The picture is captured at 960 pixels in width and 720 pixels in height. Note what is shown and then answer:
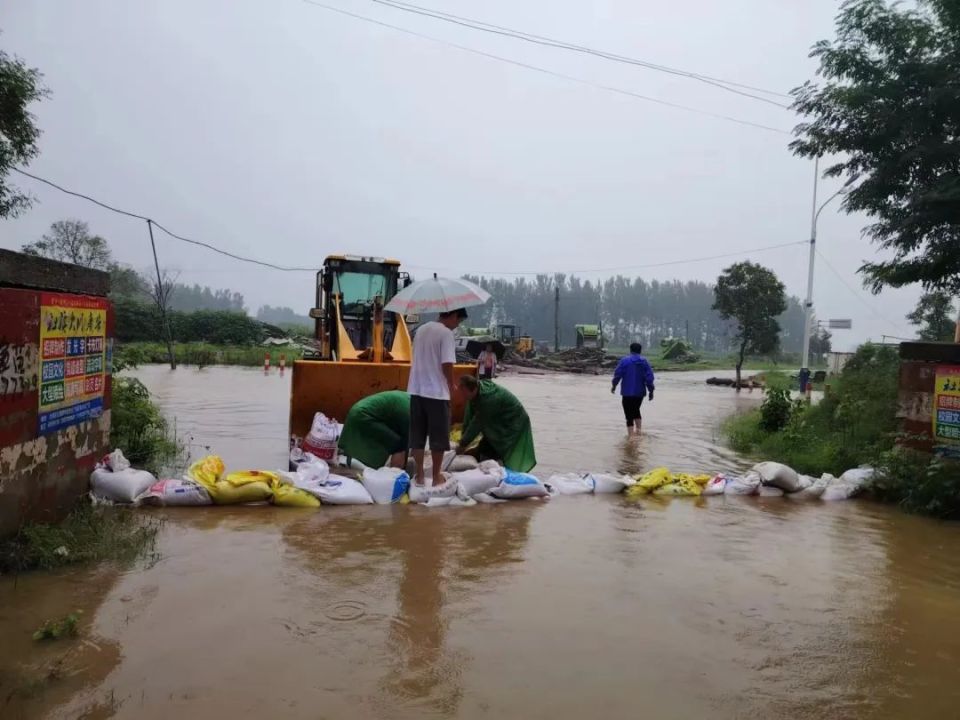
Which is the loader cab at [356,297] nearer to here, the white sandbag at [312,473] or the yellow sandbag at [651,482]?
the white sandbag at [312,473]

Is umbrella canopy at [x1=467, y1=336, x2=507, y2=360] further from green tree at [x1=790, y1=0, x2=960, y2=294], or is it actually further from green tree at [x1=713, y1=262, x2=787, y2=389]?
green tree at [x1=790, y1=0, x2=960, y2=294]

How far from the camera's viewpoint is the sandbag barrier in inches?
229

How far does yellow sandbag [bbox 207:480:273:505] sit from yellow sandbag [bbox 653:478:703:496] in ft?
11.8

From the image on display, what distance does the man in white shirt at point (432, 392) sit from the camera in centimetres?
644

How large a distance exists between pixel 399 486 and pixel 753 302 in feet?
77.4

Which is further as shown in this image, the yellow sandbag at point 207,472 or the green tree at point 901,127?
the green tree at point 901,127

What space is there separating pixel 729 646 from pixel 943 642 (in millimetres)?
1119

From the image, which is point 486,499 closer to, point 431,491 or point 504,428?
point 431,491

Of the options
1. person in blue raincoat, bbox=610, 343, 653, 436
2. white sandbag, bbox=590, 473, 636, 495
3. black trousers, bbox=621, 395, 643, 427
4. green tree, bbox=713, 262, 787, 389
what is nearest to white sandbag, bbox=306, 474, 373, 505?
white sandbag, bbox=590, 473, 636, 495

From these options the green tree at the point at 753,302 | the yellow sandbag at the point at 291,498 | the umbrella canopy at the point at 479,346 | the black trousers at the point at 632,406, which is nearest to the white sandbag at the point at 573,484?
the yellow sandbag at the point at 291,498

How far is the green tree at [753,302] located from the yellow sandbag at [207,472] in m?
23.8

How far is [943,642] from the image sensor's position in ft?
11.8

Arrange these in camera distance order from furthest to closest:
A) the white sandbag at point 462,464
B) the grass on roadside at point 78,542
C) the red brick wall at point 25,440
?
the white sandbag at point 462,464 < the red brick wall at point 25,440 < the grass on roadside at point 78,542

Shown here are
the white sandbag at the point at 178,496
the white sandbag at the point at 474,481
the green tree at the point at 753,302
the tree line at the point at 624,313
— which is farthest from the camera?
the tree line at the point at 624,313
